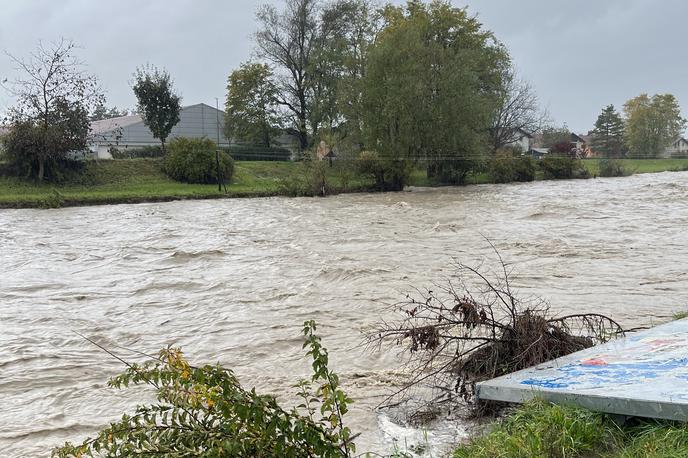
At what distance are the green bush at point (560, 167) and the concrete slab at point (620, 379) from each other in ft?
143

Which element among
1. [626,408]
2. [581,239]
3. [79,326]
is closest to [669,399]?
[626,408]

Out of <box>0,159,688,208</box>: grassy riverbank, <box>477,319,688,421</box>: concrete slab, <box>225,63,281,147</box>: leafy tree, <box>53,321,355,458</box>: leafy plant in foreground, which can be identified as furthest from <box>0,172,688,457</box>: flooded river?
<box>225,63,281,147</box>: leafy tree

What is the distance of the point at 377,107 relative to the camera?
135 ft

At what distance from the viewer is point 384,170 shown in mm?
37094

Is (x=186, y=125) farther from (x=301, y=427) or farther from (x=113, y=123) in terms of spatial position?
(x=301, y=427)

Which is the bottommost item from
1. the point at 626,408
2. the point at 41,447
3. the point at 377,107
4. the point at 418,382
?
the point at 41,447

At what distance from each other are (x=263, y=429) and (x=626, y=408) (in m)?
2.16

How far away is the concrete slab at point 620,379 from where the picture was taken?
144 inches

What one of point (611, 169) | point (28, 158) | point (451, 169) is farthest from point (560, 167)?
point (28, 158)

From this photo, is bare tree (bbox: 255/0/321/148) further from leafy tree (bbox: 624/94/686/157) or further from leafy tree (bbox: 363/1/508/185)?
leafy tree (bbox: 624/94/686/157)

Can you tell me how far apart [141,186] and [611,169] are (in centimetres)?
3526

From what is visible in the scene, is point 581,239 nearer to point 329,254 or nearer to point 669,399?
point 329,254

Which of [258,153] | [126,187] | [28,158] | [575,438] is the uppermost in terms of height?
[258,153]

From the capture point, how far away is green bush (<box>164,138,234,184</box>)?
36.5m
